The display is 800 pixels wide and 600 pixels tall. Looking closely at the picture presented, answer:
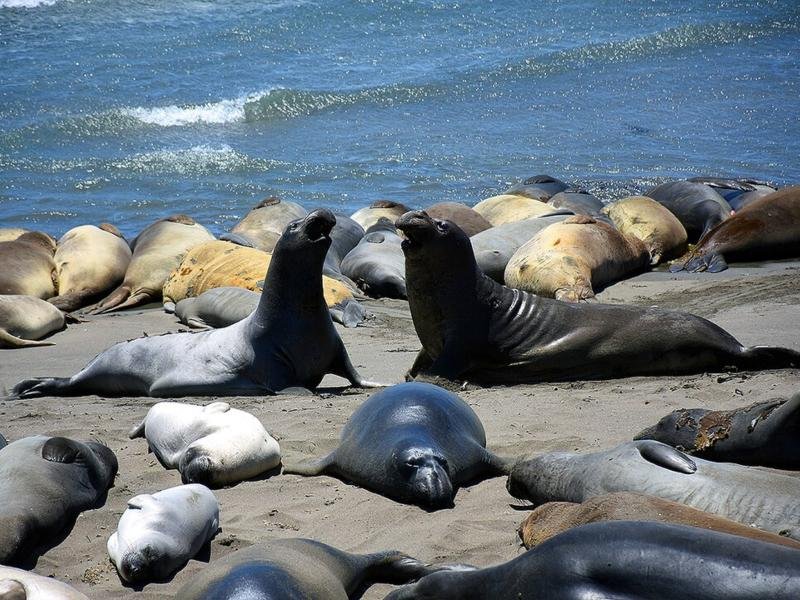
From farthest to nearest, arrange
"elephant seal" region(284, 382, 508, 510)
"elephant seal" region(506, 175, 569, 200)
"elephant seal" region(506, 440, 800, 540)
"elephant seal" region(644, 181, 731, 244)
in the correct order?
1. "elephant seal" region(506, 175, 569, 200)
2. "elephant seal" region(644, 181, 731, 244)
3. "elephant seal" region(284, 382, 508, 510)
4. "elephant seal" region(506, 440, 800, 540)

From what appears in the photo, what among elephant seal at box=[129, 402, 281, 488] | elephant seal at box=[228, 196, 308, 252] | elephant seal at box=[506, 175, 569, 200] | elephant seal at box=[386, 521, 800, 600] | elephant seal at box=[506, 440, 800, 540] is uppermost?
elephant seal at box=[386, 521, 800, 600]

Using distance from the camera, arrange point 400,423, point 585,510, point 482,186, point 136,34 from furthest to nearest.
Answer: point 136,34 → point 482,186 → point 400,423 → point 585,510

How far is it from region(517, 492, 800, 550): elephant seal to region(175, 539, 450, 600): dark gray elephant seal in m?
0.43

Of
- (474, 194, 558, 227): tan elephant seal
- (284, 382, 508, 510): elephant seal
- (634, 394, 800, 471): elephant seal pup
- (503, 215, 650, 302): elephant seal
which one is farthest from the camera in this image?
(474, 194, 558, 227): tan elephant seal

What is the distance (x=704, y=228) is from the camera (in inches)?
478

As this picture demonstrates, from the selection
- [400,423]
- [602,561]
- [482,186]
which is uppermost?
[602,561]

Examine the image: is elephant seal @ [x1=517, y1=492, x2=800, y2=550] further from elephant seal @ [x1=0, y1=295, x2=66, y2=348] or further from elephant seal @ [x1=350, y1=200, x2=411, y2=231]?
elephant seal @ [x1=350, y1=200, x2=411, y2=231]

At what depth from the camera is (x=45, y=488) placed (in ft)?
15.5

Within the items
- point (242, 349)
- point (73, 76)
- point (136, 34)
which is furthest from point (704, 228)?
point (136, 34)

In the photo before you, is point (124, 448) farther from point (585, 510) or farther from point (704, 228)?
point (704, 228)

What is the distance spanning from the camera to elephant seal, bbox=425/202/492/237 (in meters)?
11.9

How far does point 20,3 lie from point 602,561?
29.9m

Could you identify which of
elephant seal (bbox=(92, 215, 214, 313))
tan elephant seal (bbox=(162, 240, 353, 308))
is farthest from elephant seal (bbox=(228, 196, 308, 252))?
tan elephant seal (bbox=(162, 240, 353, 308))

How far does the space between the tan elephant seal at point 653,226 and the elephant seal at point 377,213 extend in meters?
2.49
